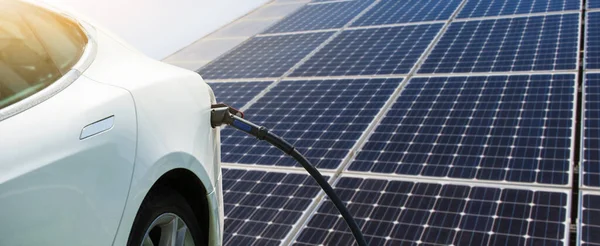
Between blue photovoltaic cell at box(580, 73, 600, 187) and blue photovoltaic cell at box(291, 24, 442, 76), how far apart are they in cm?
217

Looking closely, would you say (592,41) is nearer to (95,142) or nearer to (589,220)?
(589,220)

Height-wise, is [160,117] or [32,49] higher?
[32,49]

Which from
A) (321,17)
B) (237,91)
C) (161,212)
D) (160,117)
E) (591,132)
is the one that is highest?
(160,117)

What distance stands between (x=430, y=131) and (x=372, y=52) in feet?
9.92

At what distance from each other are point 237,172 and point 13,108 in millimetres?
3494

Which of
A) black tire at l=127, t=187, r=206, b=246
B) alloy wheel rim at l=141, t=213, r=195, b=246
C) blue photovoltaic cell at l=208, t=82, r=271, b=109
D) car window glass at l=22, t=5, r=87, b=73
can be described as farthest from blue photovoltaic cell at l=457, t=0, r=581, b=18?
car window glass at l=22, t=5, r=87, b=73

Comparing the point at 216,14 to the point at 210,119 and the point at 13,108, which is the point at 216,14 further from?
the point at 13,108

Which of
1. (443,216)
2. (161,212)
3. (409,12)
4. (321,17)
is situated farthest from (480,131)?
(321,17)

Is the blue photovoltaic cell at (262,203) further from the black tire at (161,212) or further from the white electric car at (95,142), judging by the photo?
the black tire at (161,212)

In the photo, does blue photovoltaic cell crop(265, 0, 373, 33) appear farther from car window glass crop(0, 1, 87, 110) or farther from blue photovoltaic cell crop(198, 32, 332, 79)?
car window glass crop(0, 1, 87, 110)

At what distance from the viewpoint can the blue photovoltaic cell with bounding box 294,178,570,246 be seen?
168 inches

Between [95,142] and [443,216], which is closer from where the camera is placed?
[95,142]

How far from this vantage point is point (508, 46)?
799cm

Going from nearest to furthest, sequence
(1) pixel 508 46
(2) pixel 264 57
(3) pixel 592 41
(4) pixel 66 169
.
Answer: (4) pixel 66 169
(3) pixel 592 41
(1) pixel 508 46
(2) pixel 264 57
